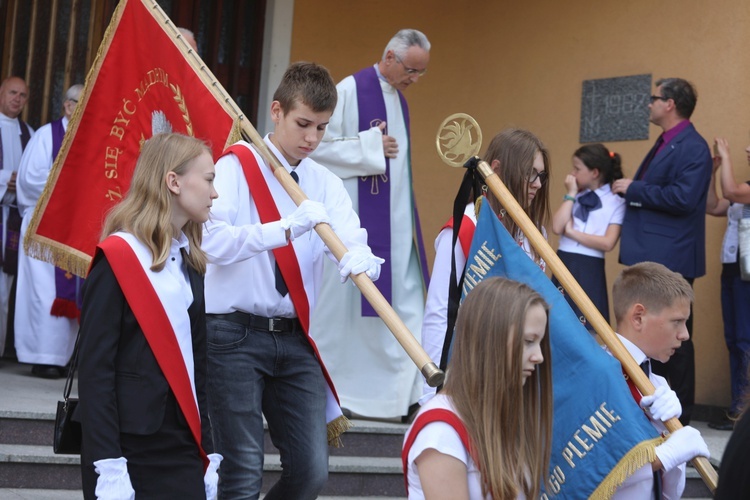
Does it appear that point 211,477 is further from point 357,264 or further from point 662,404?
point 662,404

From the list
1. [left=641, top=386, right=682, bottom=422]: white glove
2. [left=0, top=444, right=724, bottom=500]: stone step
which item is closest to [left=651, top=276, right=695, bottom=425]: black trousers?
[left=0, top=444, right=724, bottom=500]: stone step

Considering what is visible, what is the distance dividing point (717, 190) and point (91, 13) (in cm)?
450

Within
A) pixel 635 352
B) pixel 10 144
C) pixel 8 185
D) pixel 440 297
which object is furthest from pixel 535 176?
pixel 10 144

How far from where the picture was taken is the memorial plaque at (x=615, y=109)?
7.94 meters

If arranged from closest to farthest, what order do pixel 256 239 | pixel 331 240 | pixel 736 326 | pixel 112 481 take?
pixel 112 481 < pixel 256 239 < pixel 331 240 < pixel 736 326

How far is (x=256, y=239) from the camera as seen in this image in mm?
3756

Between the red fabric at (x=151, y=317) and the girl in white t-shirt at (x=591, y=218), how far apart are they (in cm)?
438

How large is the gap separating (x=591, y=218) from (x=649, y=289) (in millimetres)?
3540

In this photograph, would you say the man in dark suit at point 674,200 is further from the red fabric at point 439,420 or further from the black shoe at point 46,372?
the red fabric at point 439,420

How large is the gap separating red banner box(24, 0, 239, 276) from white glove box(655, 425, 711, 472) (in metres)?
2.51

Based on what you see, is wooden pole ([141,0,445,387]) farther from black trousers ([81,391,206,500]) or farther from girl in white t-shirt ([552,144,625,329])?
girl in white t-shirt ([552,144,625,329])

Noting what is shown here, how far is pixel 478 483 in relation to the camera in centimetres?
276

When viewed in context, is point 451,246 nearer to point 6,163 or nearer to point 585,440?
point 585,440

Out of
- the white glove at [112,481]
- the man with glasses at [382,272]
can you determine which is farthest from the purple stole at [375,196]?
the white glove at [112,481]
